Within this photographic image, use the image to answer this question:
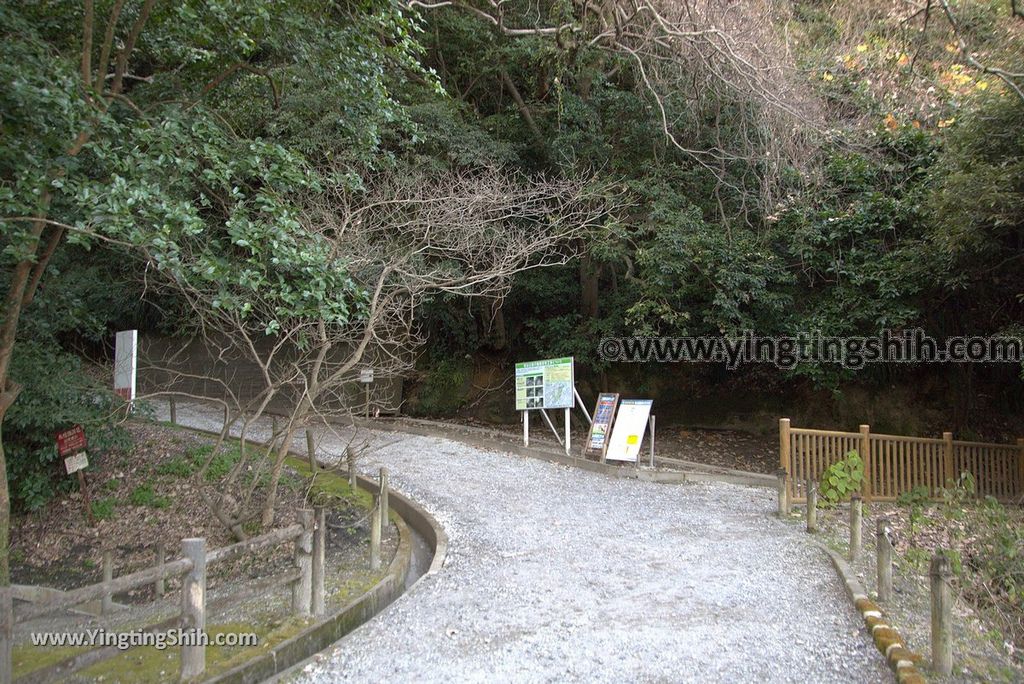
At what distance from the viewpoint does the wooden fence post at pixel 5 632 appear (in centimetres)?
315

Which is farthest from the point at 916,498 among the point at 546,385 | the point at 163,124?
the point at 163,124

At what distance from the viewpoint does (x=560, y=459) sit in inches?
436

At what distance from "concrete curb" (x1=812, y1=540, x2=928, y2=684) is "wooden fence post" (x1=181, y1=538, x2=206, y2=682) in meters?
3.68

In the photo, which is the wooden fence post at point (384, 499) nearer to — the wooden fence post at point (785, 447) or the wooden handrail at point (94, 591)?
the wooden handrail at point (94, 591)

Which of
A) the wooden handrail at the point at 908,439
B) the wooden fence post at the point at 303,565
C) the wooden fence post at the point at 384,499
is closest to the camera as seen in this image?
the wooden fence post at the point at 303,565

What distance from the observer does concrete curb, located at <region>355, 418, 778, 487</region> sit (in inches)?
395

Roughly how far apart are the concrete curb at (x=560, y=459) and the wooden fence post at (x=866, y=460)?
3.85 ft

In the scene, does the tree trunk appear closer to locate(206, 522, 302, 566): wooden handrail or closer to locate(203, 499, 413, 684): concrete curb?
locate(203, 499, 413, 684): concrete curb

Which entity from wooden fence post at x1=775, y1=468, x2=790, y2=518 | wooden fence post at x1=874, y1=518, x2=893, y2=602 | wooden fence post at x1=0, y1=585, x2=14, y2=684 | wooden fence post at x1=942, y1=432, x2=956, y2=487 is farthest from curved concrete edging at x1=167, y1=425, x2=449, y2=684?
wooden fence post at x1=942, y1=432, x2=956, y2=487

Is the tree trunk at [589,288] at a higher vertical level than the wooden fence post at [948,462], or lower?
higher

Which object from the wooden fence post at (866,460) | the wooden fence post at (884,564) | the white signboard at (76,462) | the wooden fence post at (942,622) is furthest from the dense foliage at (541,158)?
the wooden fence post at (942,622)

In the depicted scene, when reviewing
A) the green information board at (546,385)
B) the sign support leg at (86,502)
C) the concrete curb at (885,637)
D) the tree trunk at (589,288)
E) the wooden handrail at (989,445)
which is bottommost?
the sign support leg at (86,502)

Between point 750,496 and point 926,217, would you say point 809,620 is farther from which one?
point 926,217

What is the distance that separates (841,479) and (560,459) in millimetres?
4080
